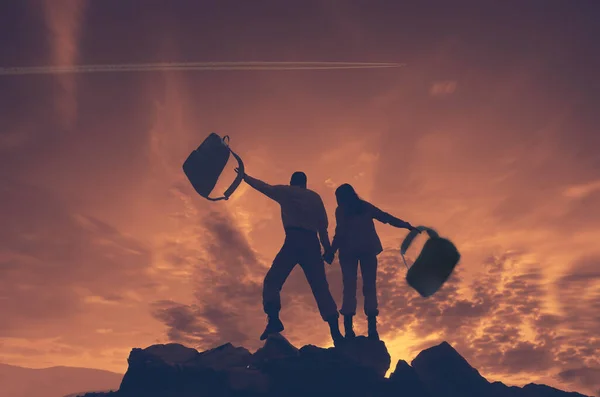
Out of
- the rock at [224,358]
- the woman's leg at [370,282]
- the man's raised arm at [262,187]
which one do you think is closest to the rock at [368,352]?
the woman's leg at [370,282]

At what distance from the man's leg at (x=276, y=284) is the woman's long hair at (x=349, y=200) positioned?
1.63m

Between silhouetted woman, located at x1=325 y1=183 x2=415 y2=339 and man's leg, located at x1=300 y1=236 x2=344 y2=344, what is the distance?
28 cm

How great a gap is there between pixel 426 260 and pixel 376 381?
288cm

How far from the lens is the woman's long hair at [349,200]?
14.5 metres

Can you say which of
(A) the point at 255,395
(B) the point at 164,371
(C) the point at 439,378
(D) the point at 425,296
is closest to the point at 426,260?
(D) the point at 425,296

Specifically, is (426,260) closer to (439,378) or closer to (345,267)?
(345,267)

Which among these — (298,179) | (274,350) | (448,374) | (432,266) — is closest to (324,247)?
(298,179)

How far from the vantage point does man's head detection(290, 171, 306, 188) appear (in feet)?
47.9

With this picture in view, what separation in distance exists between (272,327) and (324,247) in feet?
7.19

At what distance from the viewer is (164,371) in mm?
13258

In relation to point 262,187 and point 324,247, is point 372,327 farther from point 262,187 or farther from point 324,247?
point 262,187

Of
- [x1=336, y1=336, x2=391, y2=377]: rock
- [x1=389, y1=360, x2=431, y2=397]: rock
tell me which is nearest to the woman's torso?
[x1=336, y1=336, x2=391, y2=377]: rock

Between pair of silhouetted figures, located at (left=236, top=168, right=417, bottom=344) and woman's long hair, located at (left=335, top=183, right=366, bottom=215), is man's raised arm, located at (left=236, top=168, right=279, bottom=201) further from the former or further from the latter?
woman's long hair, located at (left=335, top=183, right=366, bottom=215)

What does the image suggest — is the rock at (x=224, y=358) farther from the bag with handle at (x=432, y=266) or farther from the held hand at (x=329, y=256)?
the bag with handle at (x=432, y=266)
